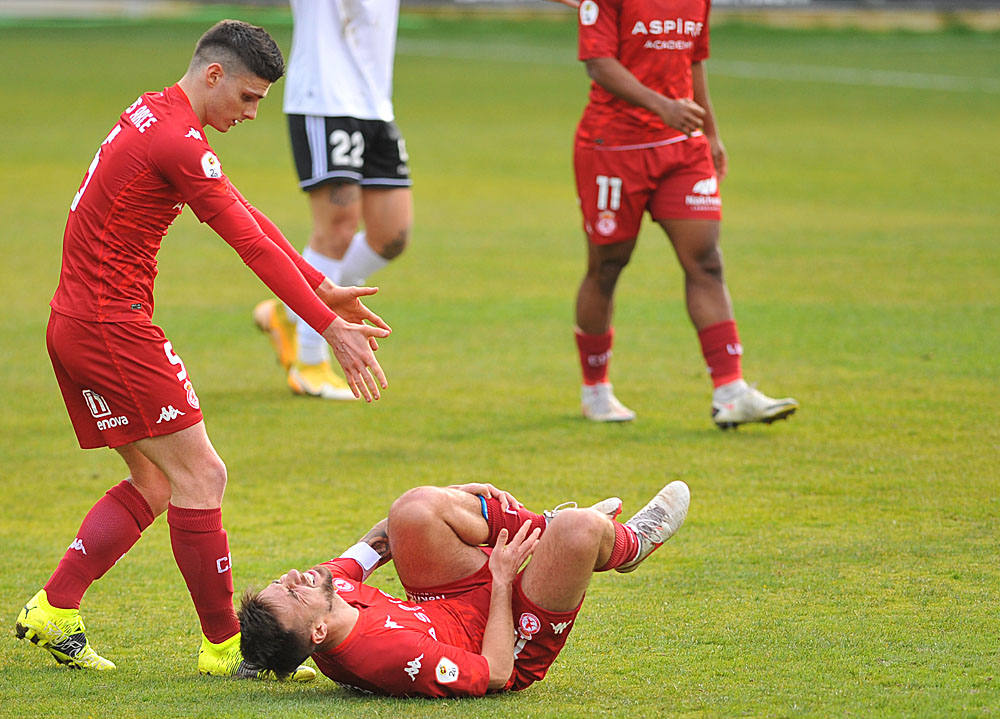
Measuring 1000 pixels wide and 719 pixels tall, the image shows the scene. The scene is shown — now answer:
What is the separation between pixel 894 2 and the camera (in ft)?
124

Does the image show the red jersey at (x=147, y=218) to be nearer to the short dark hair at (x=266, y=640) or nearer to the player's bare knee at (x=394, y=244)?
the short dark hair at (x=266, y=640)

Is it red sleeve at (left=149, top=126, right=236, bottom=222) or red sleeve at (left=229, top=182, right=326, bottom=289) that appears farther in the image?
red sleeve at (left=229, top=182, right=326, bottom=289)

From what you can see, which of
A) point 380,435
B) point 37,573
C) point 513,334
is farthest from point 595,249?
point 37,573

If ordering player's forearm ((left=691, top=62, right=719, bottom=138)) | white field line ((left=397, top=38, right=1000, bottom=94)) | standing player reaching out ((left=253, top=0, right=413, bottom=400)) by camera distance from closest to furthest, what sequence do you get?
1. player's forearm ((left=691, top=62, right=719, bottom=138))
2. standing player reaching out ((left=253, top=0, right=413, bottom=400))
3. white field line ((left=397, top=38, right=1000, bottom=94))

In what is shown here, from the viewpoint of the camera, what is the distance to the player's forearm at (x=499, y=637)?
416 cm

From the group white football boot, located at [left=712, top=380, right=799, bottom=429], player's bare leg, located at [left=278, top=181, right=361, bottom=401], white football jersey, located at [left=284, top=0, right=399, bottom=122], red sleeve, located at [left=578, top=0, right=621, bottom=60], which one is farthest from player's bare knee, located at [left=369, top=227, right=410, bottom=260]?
white football boot, located at [left=712, top=380, right=799, bottom=429]

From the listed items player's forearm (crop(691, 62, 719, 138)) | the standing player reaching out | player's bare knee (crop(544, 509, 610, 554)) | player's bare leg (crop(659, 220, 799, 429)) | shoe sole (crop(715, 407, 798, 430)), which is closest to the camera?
player's bare knee (crop(544, 509, 610, 554))

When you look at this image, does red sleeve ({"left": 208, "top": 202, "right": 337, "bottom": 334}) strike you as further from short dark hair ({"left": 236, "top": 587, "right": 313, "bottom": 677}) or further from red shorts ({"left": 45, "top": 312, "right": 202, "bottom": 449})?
short dark hair ({"left": 236, "top": 587, "right": 313, "bottom": 677})

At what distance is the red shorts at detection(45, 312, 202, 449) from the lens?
444 cm

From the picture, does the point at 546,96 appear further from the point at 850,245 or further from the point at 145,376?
the point at 145,376

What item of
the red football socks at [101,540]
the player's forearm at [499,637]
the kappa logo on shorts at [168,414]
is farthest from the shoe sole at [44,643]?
the player's forearm at [499,637]

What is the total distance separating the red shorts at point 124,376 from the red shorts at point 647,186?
354 centimetres

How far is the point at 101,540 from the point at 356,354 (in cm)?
116

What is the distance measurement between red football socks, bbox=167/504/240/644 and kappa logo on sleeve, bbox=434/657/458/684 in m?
0.81
